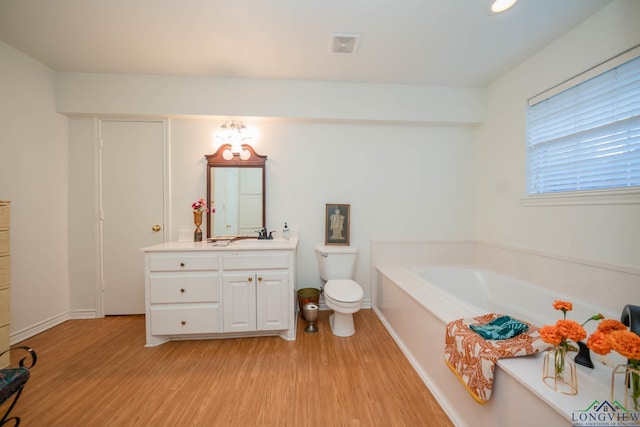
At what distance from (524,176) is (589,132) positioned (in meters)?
0.52

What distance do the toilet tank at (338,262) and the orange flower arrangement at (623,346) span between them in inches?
67.2

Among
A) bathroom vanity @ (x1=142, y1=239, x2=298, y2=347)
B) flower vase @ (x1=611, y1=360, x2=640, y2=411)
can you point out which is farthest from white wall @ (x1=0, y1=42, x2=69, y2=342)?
flower vase @ (x1=611, y1=360, x2=640, y2=411)

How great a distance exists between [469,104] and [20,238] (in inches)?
174

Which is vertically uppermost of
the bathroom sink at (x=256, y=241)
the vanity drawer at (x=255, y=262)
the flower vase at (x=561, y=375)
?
the bathroom sink at (x=256, y=241)

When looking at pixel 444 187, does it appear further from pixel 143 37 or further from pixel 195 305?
pixel 143 37

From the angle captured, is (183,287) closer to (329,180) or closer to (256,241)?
(256,241)

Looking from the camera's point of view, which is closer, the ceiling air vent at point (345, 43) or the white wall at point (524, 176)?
the white wall at point (524, 176)

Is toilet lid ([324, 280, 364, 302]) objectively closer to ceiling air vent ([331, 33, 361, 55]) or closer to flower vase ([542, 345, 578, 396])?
flower vase ([542, 345, 578, 396])

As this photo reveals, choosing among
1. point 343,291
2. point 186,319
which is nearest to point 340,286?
point 343,291

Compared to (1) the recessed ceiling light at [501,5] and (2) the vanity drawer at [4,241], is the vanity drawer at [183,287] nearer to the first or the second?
(2) the vanity drawer at [4,241]

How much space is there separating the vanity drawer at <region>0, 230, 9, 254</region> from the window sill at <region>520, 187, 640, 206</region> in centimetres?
397

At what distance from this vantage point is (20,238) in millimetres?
1995

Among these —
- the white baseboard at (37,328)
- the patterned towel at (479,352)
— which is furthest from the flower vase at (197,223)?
the patterned towel at (479,352)

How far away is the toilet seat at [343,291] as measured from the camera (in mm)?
1970
